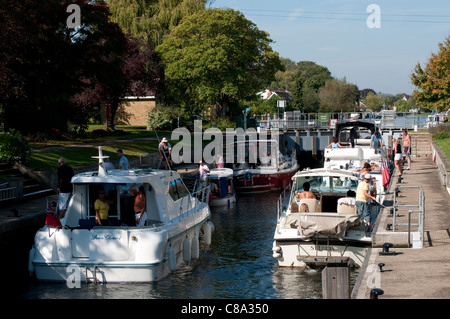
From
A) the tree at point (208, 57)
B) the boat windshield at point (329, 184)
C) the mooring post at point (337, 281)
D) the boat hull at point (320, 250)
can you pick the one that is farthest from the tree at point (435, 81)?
the mooring post at point (337, 281)

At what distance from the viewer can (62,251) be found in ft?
47.3

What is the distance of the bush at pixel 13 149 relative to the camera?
76.4 feet

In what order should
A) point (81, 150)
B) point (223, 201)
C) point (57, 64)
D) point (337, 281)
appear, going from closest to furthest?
point (337, 281) → point (223, 201) → point (81, 150) → point (57, 64)

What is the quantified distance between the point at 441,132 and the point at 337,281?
126 feet

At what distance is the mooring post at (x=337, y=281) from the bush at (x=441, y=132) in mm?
37407

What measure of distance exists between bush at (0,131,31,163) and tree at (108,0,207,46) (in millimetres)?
33788

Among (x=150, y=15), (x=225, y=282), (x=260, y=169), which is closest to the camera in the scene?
(x=225, y=282)

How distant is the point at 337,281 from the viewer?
392 inches

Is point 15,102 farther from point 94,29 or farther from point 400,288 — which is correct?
point 400,288

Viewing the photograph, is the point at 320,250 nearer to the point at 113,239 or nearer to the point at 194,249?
the point at 194,249

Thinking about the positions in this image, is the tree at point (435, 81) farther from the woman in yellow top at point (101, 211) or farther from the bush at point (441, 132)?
the woman in yellow top at point (101, 211)

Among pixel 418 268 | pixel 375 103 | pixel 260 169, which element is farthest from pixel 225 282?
pixel 375 103

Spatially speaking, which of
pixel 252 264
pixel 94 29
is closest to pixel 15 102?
pixel 94 29

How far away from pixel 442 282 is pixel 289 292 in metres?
4.53
